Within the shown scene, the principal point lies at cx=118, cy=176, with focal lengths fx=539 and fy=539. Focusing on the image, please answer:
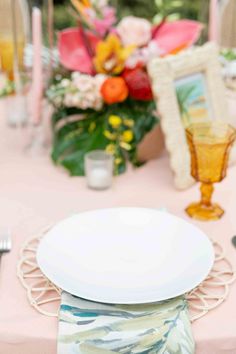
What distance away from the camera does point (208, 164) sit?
112 cm

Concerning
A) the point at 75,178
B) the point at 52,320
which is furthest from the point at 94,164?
the point at 52,320

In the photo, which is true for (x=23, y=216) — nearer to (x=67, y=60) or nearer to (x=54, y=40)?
(x=67, y=60)

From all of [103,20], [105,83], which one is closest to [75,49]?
[103,20]

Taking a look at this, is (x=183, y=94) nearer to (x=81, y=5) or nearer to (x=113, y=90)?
(x=113, y=90)

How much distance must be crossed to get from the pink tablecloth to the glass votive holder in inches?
0.8

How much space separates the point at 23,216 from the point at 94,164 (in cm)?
23

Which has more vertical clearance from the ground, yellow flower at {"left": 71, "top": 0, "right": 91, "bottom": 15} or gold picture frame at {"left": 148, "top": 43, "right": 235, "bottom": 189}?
yellow flower at {"left": 71, "top": 0, "right": 91, "bottom": 15}

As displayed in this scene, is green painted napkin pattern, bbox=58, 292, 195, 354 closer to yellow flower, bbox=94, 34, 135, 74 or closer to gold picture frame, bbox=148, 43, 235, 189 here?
gold picture frame, bbox=148, 43, 235, 189

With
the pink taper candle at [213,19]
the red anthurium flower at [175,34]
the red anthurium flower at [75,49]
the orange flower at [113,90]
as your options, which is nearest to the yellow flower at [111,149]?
the orange flower at [113,90]

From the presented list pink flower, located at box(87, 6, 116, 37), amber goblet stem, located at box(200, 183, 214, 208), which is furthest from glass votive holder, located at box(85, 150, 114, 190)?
pink flower, located at box(87, 6, 116, 37)

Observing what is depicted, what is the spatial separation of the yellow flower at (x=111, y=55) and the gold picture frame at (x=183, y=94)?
5.0 inches

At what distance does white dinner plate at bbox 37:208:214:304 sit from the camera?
0.83 metres

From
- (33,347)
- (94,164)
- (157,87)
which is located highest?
(157,87)

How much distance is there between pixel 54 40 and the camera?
162 centimetres
